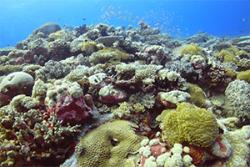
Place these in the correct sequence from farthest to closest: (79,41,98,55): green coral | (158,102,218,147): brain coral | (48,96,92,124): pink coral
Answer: (79,41,98,55): green coral, (48,96,92,124): pink coral, (158,102,218,147): brain coral

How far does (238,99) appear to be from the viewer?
7.09 metres

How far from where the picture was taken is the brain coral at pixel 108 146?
499cm

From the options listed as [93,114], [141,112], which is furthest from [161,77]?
[93,114]

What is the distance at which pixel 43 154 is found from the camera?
16.4 feet

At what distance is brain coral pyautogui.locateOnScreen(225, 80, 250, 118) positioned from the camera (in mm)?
6910

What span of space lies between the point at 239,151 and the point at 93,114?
8.55ft

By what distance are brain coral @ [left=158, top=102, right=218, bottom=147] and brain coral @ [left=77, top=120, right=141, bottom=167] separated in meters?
0.63

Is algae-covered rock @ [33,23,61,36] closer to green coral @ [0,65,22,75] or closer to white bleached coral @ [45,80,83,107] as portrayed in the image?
green coral @ [0,65,22,75]

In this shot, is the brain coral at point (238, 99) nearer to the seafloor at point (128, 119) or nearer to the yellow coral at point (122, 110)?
the seafloor at point (128, 119)

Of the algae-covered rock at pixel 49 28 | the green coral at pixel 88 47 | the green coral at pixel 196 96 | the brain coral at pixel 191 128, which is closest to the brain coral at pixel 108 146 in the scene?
the brain coral at pixel 191 128

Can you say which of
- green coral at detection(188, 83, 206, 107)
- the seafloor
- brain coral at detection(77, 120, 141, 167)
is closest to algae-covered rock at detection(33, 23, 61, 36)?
the seafloor

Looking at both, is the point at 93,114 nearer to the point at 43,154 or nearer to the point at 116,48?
the point at 43,154

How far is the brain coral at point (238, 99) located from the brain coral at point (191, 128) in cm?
247

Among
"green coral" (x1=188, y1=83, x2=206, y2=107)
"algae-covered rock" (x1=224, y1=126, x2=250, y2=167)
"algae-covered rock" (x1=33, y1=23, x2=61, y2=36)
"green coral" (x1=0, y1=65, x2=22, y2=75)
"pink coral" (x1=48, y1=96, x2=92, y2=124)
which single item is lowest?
"algae-covered rock" (x1=224, y1=126, x2=250, y2=167)
